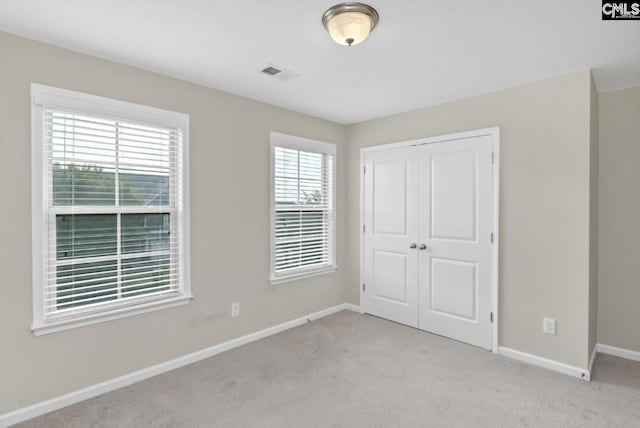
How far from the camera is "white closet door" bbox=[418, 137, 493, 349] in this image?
10.6 feet

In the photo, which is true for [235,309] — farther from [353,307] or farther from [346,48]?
[346,48]

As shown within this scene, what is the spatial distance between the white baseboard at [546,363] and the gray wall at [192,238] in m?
2.02

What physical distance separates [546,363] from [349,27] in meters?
3.07

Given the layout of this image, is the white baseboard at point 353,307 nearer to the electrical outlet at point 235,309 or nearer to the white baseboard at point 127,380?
the white baseboard at point 127,380

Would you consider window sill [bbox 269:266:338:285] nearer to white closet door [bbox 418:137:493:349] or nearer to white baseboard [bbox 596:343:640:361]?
white closet door [bbox 418:137:493:349]

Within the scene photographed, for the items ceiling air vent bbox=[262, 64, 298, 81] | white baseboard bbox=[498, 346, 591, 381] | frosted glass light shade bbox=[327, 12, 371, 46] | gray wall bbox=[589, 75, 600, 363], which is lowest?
white baseboard bbox=[498, 346, 591, 381]

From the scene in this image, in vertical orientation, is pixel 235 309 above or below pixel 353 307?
above

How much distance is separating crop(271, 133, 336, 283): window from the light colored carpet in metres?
0.99

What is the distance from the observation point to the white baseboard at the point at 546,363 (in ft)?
8.80

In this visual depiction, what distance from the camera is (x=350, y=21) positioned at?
5.97 feet

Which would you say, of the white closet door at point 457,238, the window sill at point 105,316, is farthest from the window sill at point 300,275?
the white closet door at point 457,238

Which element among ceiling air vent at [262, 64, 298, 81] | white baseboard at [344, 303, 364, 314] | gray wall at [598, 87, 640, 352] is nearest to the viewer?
ceiling air vent at [262, 64, 298, 81]

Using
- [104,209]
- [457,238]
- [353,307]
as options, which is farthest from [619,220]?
[104,209]

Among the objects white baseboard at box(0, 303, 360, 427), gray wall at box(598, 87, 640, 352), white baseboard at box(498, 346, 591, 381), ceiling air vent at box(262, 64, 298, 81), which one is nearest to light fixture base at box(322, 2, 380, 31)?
ceiling air vent at box(262, 64, 298, 81)
